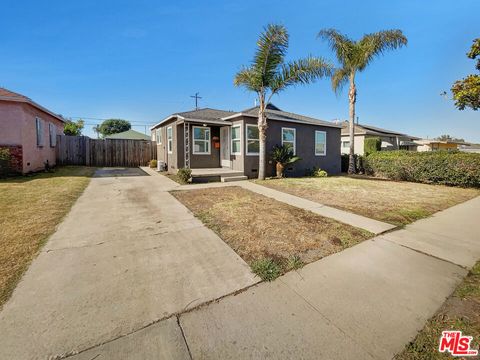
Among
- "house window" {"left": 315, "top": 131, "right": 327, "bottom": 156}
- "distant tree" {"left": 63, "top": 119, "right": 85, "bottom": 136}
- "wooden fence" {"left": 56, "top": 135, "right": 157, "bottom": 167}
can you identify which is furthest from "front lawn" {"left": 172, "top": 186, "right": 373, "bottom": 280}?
"distant tree" {"left": 63, "top": 119, "right": 85, "bottom": 136}

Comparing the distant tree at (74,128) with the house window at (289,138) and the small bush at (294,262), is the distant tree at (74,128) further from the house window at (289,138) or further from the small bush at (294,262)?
the small bush at (294,262)

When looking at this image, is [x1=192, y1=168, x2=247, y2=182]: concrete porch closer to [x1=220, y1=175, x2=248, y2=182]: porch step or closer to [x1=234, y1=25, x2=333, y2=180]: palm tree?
[x1=220, y1=175, x2=248, y2=182]: porch step

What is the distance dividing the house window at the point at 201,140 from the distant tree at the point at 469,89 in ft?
34.1

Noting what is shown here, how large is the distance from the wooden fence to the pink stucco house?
4.01 m

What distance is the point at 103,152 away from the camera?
1745cm

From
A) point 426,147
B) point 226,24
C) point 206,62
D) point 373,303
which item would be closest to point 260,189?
point 373,303

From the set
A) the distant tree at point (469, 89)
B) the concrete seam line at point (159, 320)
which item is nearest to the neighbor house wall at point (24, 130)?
the concrete seam line at point (159, 320)

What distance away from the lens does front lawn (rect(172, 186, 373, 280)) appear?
3146 millimetres

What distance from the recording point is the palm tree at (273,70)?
974cm

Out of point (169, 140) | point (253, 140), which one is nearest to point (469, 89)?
point (253, 140)

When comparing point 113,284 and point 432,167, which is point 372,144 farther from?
point 113,284

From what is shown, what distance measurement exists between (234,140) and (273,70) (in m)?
3.88

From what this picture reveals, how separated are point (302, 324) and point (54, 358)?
6.28 feet

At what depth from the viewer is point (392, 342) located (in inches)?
70.5
